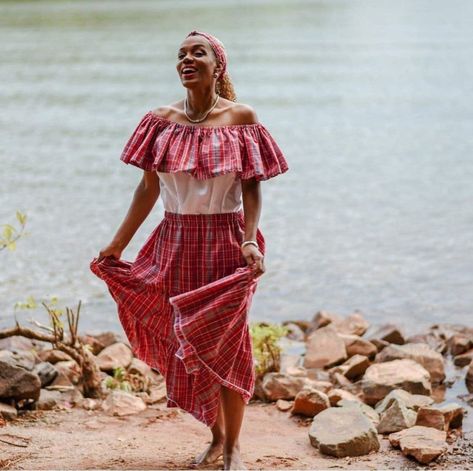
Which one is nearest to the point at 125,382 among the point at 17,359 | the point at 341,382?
the point at 17,359

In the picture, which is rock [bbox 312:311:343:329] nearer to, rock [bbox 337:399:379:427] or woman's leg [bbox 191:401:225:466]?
rock [bbox 337:399:379:427]

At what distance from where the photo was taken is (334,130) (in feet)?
55.9

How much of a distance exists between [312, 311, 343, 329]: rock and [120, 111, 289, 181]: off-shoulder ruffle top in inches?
156

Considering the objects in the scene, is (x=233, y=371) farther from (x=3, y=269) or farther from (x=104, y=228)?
(x=104, y=228)

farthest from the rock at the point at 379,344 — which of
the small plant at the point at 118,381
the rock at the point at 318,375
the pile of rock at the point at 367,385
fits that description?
the small plant at the point at 118,381

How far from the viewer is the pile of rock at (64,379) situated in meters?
6.02

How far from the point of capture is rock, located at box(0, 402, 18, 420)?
5863 mm

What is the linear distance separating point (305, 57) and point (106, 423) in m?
20.4

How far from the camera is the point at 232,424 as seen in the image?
16.2 ft

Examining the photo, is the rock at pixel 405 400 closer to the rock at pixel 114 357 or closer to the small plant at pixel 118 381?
the small plant at pixel 118 381

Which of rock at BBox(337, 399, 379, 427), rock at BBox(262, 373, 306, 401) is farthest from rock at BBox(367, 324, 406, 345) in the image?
rock at BBox(337, 399, 379, 427)

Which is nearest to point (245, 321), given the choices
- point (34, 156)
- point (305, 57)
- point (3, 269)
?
point (3, 269)

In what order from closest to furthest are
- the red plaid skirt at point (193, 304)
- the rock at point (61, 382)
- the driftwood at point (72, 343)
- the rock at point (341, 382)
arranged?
1. the red plaid skirt at point (193, 304)
2. the driftwood at point (72, 343)
3. the rock at point (61, 382)
4. the rock at point (341, 382)

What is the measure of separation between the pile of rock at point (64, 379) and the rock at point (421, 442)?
5.39 ft
